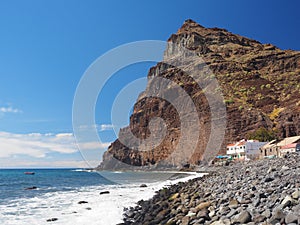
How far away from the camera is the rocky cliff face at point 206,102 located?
75.7m

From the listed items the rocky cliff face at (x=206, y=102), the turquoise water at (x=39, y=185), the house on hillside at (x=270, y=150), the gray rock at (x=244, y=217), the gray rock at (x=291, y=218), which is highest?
the rocky cliff face at (x=206, y=102)

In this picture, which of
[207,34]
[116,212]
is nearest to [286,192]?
[116,212]

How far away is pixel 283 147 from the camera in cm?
4425

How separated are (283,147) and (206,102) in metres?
44.2

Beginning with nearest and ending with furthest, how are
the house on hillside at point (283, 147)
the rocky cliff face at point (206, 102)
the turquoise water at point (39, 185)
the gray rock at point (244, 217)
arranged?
the gray rock at point (244, 217)
the turquoise water at point (39, 185)
the house on hillside at point (283, 147)
the rocky cliff face at point (206, 102)

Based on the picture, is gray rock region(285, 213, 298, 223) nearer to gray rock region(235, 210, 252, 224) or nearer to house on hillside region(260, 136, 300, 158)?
gray rock region(235, 210, 252, 224)

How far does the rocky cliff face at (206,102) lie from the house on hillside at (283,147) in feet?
50.7

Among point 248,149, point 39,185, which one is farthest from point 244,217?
point 248,149

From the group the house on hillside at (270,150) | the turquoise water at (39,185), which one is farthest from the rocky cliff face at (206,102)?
the turquoise water at (39,185)

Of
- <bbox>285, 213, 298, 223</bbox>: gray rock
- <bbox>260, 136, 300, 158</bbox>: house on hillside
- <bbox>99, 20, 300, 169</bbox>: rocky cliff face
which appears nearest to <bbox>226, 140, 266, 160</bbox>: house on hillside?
<bbox>260, 136, 300, 158</bbox>: house on hillside

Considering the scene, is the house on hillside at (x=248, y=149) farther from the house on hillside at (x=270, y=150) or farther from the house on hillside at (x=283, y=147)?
the house on hillside at (x=270, y=150)

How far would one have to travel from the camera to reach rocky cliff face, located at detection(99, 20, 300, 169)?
75.7 meters

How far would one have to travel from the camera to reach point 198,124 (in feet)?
282

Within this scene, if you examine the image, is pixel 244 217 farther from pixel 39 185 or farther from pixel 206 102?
pixel 206 102
